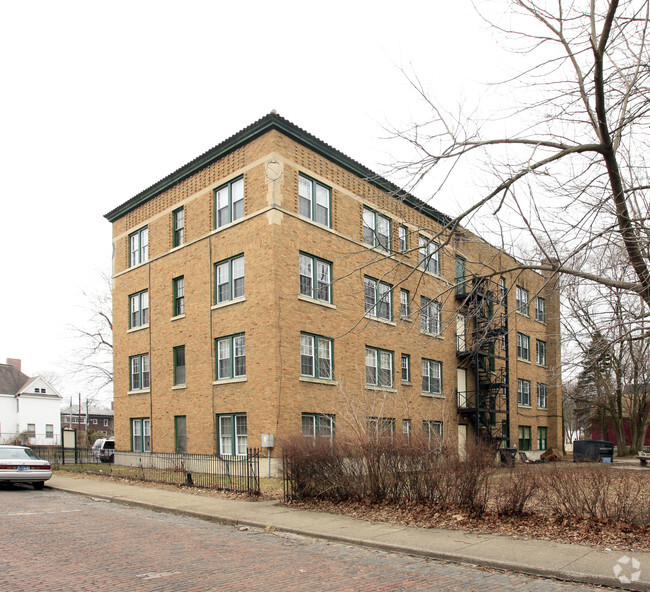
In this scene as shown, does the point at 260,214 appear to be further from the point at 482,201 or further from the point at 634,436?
the point at 634,436

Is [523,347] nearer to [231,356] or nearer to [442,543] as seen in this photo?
[231,356]

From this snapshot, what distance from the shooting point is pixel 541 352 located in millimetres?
43969

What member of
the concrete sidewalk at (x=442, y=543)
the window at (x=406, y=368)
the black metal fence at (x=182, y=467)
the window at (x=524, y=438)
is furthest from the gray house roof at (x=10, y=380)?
the concrete sidewalk at (x=442, y=543)

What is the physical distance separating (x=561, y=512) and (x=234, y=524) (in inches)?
258

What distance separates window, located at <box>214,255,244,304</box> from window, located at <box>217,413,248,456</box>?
15.1ft

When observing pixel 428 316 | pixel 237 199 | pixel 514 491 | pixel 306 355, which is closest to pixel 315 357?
pixel 306 355

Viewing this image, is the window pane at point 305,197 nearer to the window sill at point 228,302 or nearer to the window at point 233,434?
the window sill at point 228,302

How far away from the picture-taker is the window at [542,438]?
140 ft

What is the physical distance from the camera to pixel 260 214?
23.0 meters

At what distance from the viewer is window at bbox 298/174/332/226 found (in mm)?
24078

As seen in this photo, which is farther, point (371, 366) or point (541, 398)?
point (541, 398)

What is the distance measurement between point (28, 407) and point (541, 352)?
5507 centimetres

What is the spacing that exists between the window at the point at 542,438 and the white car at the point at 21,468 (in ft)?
108

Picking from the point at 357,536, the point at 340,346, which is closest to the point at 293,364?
the point at 340,346
